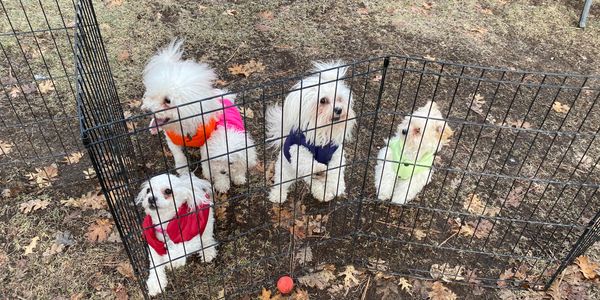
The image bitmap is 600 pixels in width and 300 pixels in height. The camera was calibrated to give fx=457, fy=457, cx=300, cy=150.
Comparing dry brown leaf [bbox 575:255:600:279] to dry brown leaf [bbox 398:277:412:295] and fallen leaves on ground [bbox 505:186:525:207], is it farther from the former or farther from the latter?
Result: dry brown leaf [bbox 398:277:412:295]

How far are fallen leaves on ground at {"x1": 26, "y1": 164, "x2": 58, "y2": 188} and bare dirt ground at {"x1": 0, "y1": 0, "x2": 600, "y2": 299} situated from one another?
0.06m

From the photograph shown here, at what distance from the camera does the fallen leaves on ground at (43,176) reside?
4246 millimetres

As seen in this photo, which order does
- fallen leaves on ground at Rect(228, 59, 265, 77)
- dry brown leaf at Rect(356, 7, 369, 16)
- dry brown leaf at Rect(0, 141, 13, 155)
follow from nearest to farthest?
dry brown leaf at Rect(0, 141, 13, 155) → fallen leaves on ground at Rect(228, 59, 265, 77) → dry brown leaf at Rect(356, 7, 369, 16)

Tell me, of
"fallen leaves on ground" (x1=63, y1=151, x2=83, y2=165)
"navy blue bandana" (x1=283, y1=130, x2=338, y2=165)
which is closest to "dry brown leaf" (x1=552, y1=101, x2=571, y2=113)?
"navy blue bandana" (x1=283, y1=130, x2=338, y2=165)

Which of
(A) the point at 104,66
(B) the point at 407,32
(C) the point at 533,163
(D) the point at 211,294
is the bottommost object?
(D) the point at 211,294

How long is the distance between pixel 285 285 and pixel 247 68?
3110mm

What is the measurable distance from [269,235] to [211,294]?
707mm

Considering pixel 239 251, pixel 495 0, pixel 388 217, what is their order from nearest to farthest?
pixel 239 251
pixel 388 217
pixel 495 0

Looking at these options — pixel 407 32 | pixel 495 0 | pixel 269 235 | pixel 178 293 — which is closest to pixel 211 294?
pixel 178 293

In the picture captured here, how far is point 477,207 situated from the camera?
430 centimetres

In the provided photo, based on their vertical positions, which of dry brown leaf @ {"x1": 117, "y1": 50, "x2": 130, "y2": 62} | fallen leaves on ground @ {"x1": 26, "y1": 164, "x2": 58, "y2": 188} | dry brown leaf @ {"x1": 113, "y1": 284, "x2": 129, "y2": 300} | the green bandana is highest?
the green bandana

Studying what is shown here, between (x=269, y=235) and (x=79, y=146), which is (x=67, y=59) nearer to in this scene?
(x=79, y=146)

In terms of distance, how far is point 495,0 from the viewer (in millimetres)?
7535

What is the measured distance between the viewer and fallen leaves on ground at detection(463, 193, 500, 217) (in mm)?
4266
